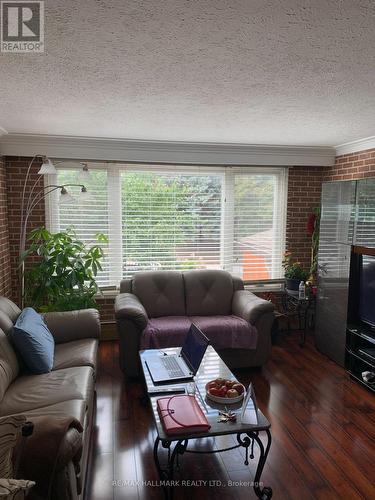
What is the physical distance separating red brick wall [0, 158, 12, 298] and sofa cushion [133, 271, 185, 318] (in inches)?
53.3

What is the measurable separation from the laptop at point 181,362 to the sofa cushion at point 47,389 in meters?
0.45

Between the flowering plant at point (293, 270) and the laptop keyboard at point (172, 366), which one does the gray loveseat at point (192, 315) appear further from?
the flowering plant at point (293, 270)

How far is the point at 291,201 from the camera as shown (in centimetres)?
476

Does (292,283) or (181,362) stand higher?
(292,283)

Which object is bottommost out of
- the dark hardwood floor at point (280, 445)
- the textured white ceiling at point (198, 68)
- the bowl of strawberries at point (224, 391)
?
the dark hardwood floor at point (280, 445)

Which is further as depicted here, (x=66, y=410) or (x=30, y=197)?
(x=30, y=197)

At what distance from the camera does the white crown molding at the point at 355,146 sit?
3807 mm

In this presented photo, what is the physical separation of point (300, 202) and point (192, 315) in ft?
7.02

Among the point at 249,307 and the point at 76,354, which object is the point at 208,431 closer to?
the point at 76,354

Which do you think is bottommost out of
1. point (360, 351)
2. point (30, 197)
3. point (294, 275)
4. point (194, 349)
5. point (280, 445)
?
point (280, 445)

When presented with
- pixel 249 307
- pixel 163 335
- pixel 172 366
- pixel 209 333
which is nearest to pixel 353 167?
pixel 249 307

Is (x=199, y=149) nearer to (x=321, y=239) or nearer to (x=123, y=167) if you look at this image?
(x=123, y=167)

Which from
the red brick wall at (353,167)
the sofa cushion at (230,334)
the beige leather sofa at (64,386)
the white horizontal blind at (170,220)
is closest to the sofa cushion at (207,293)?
the sofa cushion at (230,334)

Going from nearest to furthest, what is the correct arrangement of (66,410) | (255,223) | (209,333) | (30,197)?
(66,410), (209,333), (30,197), (255,223)
